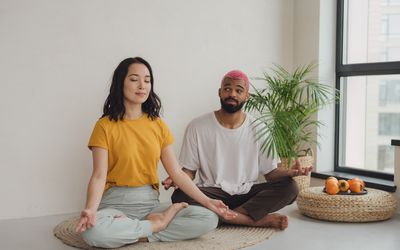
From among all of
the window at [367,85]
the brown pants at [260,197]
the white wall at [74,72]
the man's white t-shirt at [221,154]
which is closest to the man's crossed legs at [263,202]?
the brown pants at [260,197]

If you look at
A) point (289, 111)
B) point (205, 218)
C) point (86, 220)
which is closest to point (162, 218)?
point (205, 218)

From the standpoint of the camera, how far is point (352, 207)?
11.7ft

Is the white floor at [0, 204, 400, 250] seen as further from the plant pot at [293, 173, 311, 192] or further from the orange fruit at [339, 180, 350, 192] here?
the plant pot at [293, 173, 311, 192]

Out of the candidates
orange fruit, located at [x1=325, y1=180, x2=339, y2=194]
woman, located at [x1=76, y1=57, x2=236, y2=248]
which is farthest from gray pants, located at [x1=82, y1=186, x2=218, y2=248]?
orange fruit, located at [x1=325, y1=180, x2=339, y2=194]

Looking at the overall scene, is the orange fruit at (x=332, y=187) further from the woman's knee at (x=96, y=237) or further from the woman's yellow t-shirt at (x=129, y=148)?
the woman's knee at (x=96, y=237)

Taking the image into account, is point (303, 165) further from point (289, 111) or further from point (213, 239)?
point (213, 239)

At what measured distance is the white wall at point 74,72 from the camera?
3742 mm

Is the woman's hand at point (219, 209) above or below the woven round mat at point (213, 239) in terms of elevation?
above

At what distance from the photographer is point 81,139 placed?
3.99 meters

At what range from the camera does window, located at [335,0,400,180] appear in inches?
170

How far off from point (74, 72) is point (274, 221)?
182 centimetres

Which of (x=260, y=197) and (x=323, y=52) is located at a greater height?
(x=323, y=52)

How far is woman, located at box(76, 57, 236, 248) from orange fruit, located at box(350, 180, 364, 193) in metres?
1.14

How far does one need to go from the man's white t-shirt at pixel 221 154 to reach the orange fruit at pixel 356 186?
2.02ft
